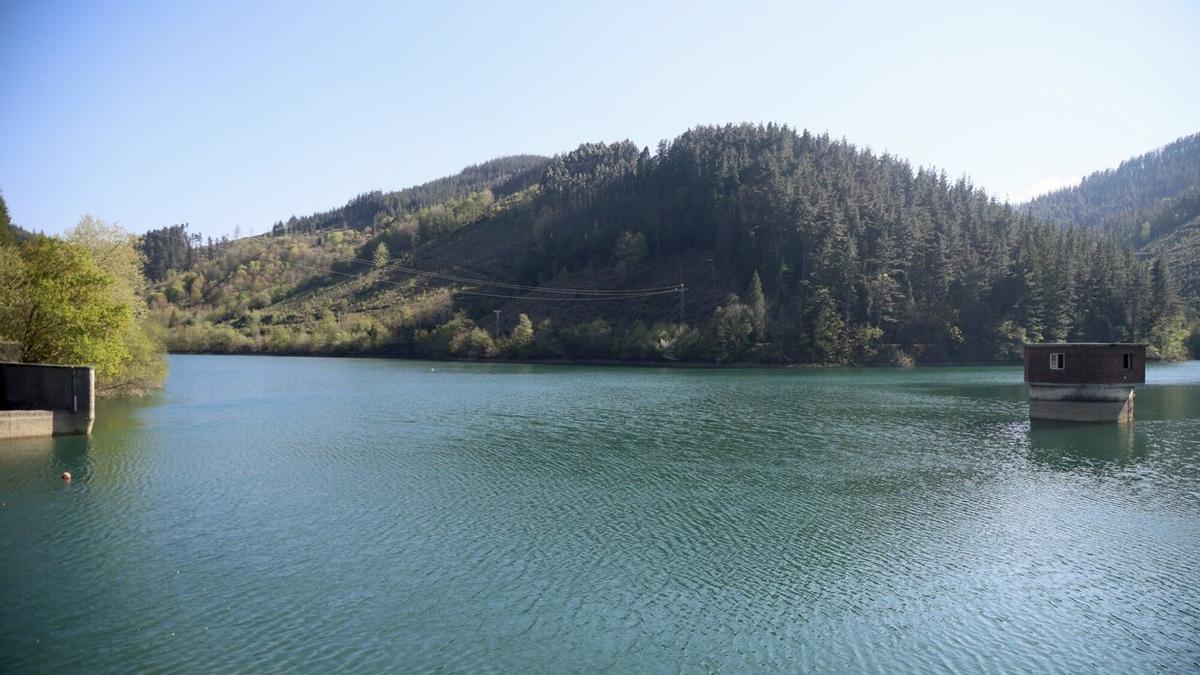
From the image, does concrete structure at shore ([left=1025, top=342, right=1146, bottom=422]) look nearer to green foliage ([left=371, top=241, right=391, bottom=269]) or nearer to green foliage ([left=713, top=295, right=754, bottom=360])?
green foliage ([left=713, top=295, right=754, bottom=360])

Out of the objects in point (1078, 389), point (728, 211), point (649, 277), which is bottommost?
point (1078, 389)

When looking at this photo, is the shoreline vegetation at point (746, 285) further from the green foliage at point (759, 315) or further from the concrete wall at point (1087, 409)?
the concrete wall at point (1087, 409)

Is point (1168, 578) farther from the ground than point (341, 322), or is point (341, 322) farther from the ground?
point (341, 322)

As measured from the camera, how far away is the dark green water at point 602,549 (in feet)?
46.2

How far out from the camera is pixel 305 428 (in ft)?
140

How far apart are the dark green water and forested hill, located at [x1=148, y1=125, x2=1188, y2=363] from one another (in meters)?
57.7

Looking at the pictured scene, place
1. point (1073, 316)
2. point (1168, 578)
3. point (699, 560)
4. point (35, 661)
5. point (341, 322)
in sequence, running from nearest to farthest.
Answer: point (35, 661) < point (1168, 578) < point (699, 560) < point (1073, 316) < point (341, 322)

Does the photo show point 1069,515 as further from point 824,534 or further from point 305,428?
point 305,428

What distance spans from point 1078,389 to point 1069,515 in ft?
78.6

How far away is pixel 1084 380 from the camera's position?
141 feet

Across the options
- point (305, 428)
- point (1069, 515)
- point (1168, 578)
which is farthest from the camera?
point (305, 428)

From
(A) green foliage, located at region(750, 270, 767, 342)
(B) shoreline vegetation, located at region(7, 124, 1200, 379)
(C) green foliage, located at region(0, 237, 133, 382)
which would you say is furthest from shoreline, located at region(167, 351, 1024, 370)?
(C) green foliage, located at region(0, 237, 133, 382)

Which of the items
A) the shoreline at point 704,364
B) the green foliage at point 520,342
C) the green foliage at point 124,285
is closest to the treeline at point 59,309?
the green foliage at point 124,285

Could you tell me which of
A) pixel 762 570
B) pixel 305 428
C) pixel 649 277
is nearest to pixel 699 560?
pixel 762 570
